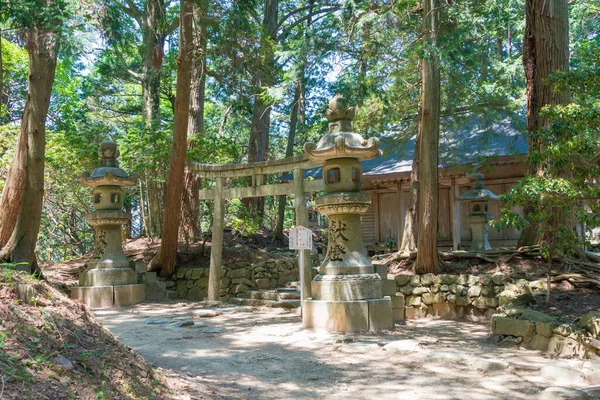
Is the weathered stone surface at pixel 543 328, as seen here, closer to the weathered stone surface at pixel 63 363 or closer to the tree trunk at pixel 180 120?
the weathered stone surface at pixel 63 363

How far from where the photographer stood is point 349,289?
8.30m

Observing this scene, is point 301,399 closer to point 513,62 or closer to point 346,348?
point 346,348

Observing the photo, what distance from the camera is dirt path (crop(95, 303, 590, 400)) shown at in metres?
5.18

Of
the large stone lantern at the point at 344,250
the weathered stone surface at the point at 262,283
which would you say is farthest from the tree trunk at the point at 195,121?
the large stone lantern at the point at 344,250

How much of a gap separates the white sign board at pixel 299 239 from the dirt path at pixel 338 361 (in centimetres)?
138

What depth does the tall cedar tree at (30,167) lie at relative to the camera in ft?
29.5

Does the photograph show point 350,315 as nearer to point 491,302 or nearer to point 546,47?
point 491,302

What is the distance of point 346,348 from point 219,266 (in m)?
5.48

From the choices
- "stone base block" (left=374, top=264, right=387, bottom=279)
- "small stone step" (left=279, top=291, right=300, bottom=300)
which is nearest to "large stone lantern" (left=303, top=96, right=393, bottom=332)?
"stone base block" (left=374, top=264, right=387, bottom=279)

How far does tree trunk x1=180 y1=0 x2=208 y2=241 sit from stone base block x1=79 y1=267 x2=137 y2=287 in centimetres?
240

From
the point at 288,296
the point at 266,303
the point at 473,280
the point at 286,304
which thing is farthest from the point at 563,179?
the point at 266,303

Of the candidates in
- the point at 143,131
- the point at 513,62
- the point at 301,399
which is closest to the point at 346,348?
the point at 301,399

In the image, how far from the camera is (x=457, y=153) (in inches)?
595

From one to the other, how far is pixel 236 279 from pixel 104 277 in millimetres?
3264
